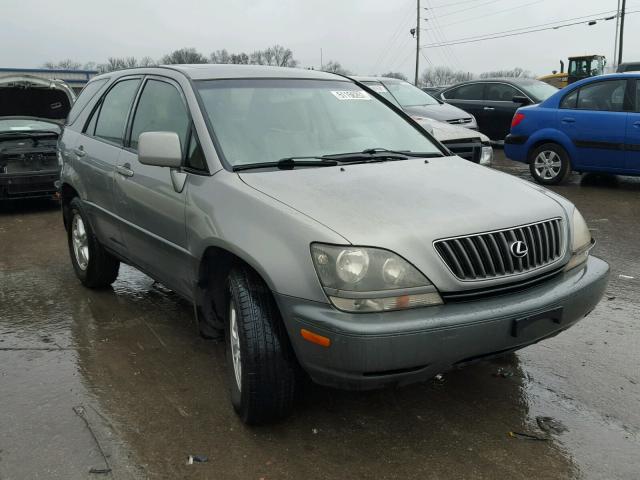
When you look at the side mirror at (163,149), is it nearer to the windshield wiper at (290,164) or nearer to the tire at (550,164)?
the windshield wiper at (290,164)

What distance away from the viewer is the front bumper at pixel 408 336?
2486 millimetres

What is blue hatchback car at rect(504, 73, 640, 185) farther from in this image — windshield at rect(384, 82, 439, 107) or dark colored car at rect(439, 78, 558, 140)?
dark colored car at rect(439, 78, 558, 140)

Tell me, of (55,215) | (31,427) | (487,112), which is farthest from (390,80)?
(31,427)

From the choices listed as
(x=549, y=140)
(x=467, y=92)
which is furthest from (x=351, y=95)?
(x=467, y=92)

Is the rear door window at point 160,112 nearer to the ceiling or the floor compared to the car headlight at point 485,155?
nearer to the ceiling

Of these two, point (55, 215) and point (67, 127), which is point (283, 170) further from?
point (55, 215)

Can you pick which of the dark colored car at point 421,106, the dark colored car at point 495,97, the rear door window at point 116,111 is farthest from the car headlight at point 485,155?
the rear door window at point 116,111

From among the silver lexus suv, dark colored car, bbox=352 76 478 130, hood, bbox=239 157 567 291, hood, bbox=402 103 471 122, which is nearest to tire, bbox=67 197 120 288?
the silver lexus suv

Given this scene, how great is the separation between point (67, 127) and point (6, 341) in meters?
2.10

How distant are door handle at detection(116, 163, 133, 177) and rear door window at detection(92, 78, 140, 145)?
0.87 ft

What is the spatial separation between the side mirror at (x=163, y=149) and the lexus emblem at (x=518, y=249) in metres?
1.78

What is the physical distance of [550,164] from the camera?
970 centimetres

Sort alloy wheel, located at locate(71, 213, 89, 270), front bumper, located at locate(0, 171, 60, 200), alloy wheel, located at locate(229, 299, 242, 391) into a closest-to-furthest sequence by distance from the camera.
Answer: alloy wheel, located at locate(229, 299, 242, 391)
alloy wheel, located at locate(71, 213, 89, 270)
front bumper, located at locate(0, 171, 60, 200)

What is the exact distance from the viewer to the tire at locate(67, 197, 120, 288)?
200 inches
